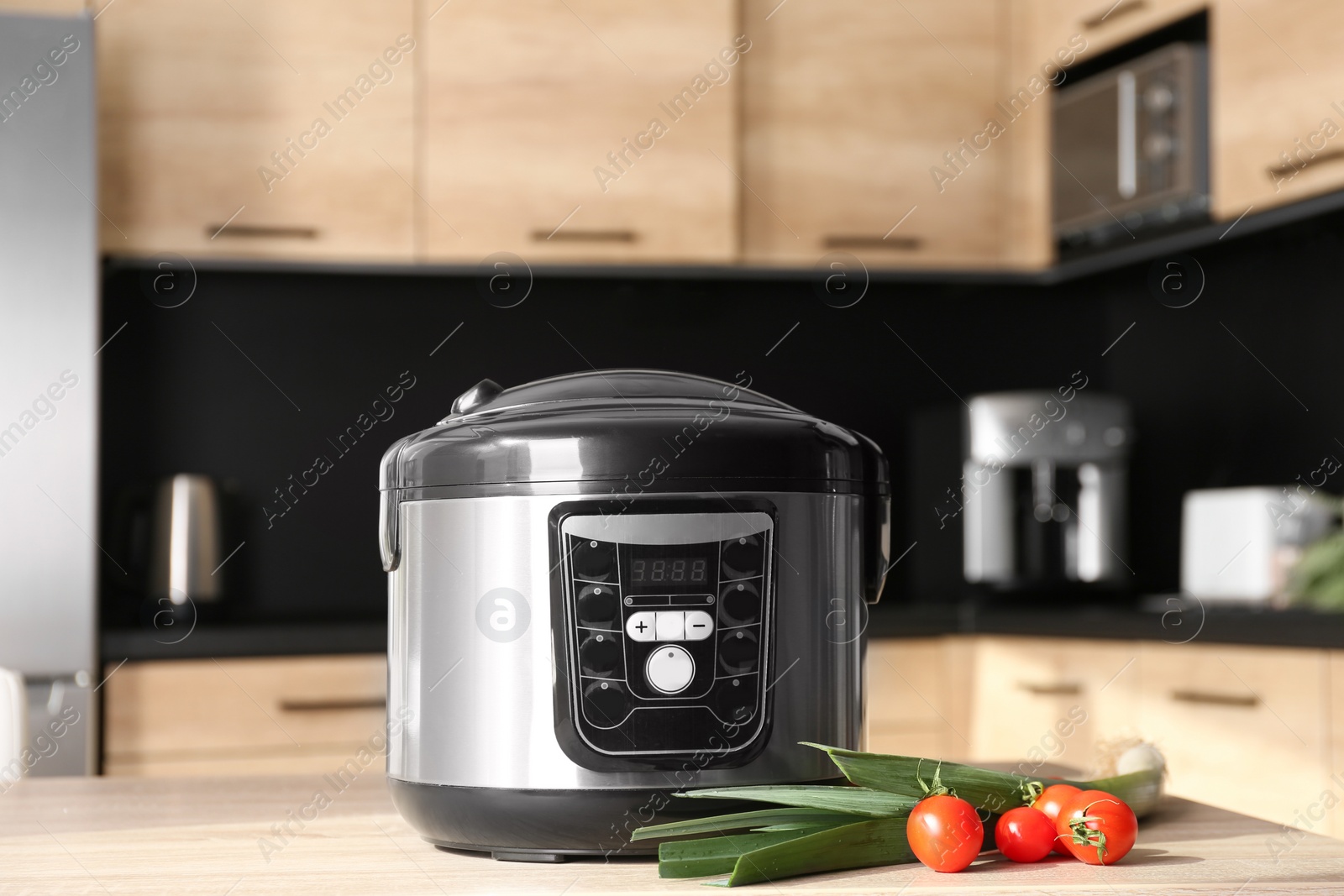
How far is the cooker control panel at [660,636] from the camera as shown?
2.24ft

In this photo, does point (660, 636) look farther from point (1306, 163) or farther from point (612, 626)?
point (1306, 163)

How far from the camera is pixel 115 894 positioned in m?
0.59

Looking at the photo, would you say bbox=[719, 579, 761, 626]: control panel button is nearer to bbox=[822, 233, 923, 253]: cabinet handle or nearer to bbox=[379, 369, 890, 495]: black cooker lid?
bbox=[379, 369, 890, 495]: black cooker lid

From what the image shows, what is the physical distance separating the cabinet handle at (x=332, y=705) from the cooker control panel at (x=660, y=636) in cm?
147

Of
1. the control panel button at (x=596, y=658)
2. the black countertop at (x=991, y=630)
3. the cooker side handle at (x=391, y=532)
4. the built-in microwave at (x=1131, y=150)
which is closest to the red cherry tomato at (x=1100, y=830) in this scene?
the control panel button at (x=596, y=658)

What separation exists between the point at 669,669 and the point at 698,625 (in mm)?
27

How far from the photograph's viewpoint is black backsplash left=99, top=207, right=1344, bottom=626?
8.06 feet

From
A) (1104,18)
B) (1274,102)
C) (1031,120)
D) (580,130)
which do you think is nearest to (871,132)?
(1031,120)

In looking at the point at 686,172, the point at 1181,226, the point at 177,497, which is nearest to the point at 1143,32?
the point at 1181,226

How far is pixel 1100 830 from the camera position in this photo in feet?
2.07

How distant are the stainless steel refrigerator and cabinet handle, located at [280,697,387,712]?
11.2 inches

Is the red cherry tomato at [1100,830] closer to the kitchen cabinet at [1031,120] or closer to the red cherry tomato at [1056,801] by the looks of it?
the red cherry tomato at [1056,801]

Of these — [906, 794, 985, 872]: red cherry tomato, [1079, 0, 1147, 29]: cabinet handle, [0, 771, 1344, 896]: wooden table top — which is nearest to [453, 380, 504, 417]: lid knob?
[0, 771, 1344, 896]: wooden table top

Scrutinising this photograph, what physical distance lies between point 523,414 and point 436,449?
50 mm
